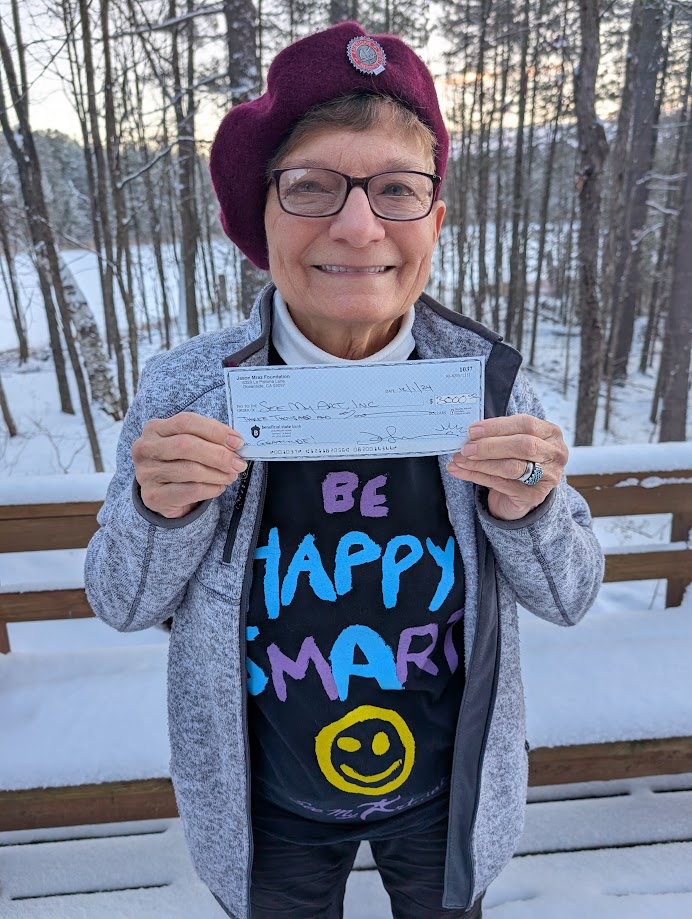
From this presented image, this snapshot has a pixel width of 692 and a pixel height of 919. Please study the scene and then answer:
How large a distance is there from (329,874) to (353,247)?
1330 mm

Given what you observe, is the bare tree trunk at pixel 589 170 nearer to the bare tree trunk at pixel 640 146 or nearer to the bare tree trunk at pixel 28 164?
the bare tree trunk at pixel 640 146

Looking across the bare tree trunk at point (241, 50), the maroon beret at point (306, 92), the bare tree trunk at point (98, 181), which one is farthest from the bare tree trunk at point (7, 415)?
the maroon beret at point (306, 92)

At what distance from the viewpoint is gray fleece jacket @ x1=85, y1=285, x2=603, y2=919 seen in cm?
105

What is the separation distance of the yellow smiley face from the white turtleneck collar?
69cm

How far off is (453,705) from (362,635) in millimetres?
273

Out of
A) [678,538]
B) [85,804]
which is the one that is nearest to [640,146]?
[678,538]

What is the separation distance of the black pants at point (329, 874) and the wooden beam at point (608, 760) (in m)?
0.73

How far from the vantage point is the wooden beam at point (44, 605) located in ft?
7.22

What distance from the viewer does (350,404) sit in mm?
980

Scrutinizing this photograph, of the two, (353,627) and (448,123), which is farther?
(448,123)

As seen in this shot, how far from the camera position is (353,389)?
98 centimetres

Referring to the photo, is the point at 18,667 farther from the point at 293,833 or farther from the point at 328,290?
the point at 328,290

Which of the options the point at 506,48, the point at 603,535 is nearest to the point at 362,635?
the point at 603,535

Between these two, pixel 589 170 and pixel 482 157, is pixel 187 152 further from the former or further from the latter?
pixel 482 157
